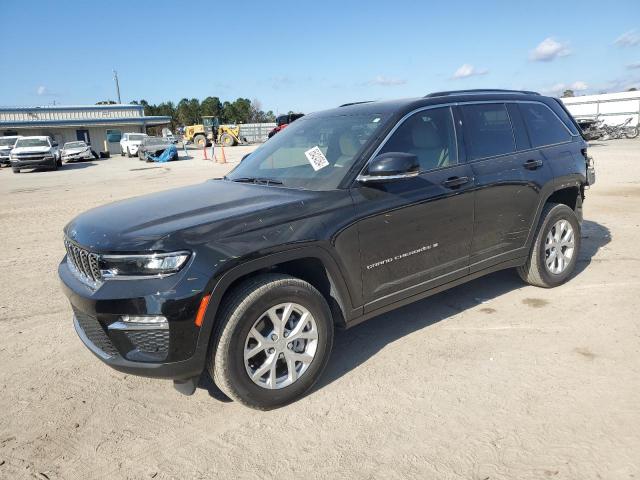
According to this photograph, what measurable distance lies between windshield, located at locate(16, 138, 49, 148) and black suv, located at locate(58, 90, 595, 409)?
2545 centimetres

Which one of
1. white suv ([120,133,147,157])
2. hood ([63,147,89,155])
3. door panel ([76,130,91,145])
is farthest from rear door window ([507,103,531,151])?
door panel ([76,130,91,145])

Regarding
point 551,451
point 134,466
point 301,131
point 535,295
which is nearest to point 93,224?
point 134,466

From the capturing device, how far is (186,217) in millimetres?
3002

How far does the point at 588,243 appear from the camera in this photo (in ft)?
21.2

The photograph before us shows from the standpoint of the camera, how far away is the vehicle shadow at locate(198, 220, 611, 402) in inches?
139

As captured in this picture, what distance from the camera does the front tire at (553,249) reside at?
465 cm

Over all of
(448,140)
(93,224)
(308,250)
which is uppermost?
(448,140)

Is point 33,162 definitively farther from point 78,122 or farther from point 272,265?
point 272,265

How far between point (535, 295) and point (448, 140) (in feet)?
6.07

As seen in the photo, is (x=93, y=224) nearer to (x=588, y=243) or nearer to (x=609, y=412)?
(x=609, y=412)

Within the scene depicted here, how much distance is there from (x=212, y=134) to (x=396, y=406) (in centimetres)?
4367

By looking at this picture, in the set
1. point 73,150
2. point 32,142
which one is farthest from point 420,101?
point 73,150

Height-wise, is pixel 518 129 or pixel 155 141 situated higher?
pixel 155 141

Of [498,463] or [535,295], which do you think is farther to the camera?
[535,295]
